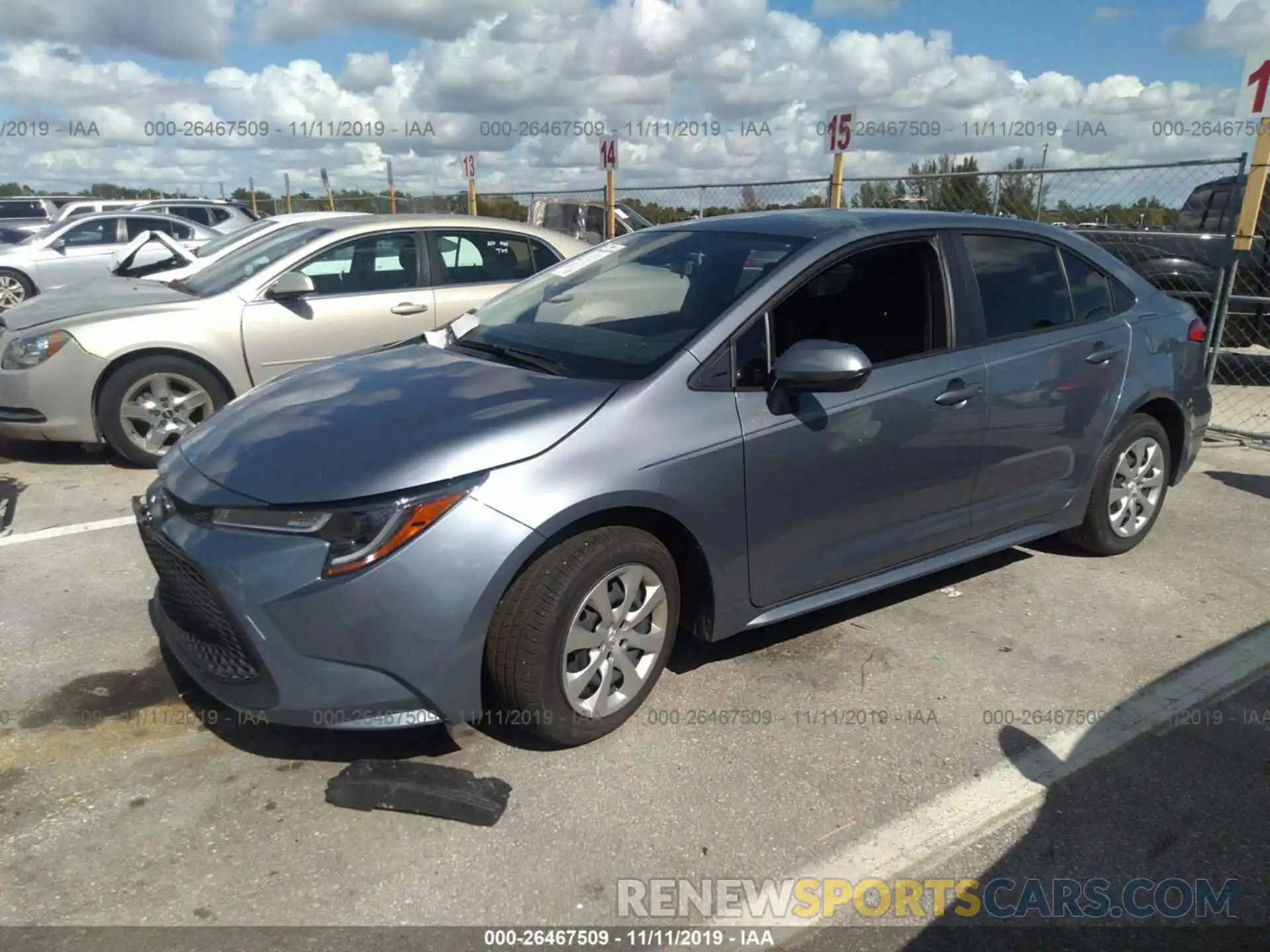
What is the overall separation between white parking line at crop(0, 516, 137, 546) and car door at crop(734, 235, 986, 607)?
360 centimetres

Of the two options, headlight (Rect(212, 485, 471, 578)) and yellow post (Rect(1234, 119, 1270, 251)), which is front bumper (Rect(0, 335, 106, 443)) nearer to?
headlight (Rect(212, 485, 471, 578))

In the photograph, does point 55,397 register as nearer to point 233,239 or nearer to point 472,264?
point 472,264

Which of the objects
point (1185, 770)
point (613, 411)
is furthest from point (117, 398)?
point (1185, 770)

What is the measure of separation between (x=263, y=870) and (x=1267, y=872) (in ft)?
8.99

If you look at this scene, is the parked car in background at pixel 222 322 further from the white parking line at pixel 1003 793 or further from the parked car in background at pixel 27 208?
the parked car in background at pixel 27 208

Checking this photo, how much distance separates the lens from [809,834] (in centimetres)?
278

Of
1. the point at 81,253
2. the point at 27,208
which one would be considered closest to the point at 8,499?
the point at 81,253

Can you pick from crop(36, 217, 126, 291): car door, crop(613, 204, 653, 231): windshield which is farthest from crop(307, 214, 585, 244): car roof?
crop(613, 204, 653, 231): windshield

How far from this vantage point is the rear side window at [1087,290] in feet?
Result: 14.6

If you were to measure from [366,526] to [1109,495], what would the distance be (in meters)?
3.65

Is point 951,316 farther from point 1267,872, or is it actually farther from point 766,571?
point 1267,872

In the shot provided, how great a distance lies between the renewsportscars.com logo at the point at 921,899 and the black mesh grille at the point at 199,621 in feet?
4.25

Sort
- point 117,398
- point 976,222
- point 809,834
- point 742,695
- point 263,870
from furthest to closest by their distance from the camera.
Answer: point 117,398
point 976,222
point 742,695
point 809,834
point 263,870

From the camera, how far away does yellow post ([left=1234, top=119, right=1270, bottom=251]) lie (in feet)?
22.3
